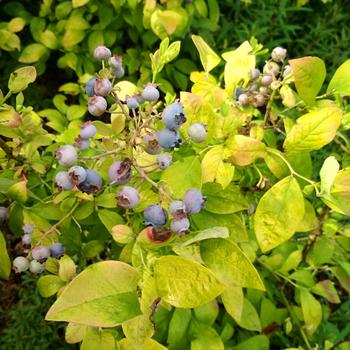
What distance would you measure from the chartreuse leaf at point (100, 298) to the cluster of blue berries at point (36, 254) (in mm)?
207

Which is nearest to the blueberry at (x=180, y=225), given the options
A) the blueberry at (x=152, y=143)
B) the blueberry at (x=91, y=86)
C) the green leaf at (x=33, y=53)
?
the blueberry at (x=152, y=143)

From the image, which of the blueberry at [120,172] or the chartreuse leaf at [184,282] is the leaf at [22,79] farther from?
the chartreuse leaf at [184,282]

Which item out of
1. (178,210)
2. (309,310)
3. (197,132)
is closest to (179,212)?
(178,210)

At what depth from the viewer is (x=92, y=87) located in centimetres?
73

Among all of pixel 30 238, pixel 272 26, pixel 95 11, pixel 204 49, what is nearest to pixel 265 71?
pixel 204 49

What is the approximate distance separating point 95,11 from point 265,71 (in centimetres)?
93

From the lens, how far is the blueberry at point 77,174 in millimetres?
660

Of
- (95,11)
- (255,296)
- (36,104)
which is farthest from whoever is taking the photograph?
(36,104)

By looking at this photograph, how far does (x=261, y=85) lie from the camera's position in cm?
95

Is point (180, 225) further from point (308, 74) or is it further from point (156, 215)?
point (308, 74)

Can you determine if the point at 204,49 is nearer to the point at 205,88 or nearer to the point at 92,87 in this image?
the point at 205,88

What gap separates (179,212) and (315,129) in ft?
0.69

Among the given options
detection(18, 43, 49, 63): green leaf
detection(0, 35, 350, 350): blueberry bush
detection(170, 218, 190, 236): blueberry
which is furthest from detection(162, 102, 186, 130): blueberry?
detection(18, 43, 49, 63): green leaf

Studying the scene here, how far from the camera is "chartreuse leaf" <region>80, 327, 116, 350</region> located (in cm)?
69
